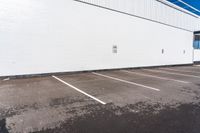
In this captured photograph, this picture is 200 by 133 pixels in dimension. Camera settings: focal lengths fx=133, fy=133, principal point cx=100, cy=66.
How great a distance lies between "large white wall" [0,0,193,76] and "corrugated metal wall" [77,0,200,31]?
0.52 m

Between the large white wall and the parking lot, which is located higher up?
the large white wall

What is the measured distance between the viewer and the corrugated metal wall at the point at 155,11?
973 cm

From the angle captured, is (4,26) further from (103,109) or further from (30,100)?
(103,109)

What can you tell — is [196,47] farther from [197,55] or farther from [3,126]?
[3,126]

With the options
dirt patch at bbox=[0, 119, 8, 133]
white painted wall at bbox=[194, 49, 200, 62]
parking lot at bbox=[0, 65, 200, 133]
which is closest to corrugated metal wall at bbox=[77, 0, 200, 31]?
white painted wall at bbox=[194, 49, 200, 62]

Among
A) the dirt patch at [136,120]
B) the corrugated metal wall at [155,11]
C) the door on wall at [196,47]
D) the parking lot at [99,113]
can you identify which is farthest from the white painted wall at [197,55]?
the dirt patch at [136,120]

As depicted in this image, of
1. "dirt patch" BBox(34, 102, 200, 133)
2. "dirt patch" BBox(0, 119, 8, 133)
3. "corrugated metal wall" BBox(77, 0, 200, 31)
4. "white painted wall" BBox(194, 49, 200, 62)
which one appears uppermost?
"corrugated metal wall" BBox(77, 0, 200, 31)

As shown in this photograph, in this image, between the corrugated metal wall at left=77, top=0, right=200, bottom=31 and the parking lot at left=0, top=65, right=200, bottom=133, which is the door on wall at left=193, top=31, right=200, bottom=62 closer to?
the corrugated metal wall at left=77, top=0, right=200, bottom=31

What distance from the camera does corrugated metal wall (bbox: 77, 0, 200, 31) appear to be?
9.73m

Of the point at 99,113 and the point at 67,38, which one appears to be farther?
the point at 67,38

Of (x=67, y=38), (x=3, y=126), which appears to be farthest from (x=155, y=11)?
(x=3, y=126)

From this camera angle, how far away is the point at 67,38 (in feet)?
25.5

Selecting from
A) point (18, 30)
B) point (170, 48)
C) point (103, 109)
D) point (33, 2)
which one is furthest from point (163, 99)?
point (170, 48)

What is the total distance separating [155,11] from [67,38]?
8.86 m
